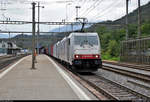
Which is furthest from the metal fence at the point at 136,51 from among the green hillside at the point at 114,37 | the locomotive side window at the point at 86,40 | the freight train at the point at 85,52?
the green hillside at the point at 114,37

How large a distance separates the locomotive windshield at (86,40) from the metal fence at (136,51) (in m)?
10.7

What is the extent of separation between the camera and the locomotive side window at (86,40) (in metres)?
18.3

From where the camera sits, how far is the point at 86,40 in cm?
1847

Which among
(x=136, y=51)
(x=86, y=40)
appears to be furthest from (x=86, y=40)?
(x=136, y=51)

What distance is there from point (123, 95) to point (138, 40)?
20811 mm

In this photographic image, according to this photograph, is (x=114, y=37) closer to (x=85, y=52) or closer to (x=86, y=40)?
(x=86, y=40)

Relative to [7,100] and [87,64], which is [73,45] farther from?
[7,100]

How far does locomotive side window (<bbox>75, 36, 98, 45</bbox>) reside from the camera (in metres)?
18.3

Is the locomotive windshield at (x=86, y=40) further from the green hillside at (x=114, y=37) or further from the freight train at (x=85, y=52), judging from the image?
the green hillside at (x=114, y=37)

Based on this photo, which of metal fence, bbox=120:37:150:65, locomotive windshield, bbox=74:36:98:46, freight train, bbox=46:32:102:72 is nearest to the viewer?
freight train, bbox=46:32:102:72

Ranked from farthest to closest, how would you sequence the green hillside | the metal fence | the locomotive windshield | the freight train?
the green hillside → the metal fence → the locomotive windshield → the freight train

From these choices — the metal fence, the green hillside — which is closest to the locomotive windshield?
the metal fence

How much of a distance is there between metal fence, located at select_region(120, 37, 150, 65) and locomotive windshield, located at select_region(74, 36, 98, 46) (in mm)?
10682

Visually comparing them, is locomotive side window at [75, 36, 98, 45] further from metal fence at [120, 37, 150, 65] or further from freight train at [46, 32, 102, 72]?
metal fence at [120, 37, 150, 65]
